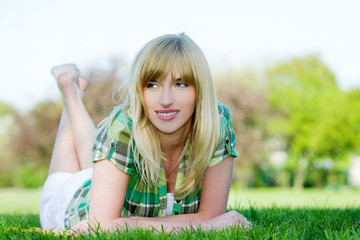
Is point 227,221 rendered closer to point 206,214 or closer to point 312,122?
point 206,214

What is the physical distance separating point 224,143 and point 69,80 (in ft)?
8.00

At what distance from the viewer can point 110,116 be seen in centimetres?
283

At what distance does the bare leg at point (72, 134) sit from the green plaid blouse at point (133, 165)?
4.66 feet

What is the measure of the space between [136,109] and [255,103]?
2665 centimetres

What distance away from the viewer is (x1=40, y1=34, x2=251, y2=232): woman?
2631mm

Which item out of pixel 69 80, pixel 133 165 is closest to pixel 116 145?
pixel 133 165

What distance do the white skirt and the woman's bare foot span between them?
3.25 ft

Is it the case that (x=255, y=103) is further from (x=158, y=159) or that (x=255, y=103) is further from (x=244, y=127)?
(x=158, y=159)

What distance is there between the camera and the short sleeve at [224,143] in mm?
2943

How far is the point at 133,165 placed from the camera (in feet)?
9.02

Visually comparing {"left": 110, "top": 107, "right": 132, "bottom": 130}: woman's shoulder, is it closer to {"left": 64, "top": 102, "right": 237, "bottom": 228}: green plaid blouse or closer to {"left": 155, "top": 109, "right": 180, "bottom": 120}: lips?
{"left": 64, "top": 102, "right": 237, "bottom": 228}: green plaid blouse

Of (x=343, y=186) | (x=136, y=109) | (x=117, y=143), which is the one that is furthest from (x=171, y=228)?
(x=343, y=186)

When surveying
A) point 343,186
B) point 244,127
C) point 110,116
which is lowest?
point 343,186

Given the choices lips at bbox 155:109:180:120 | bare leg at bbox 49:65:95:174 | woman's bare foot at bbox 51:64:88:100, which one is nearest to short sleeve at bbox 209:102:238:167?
lips at bbox 155:109:180:120
